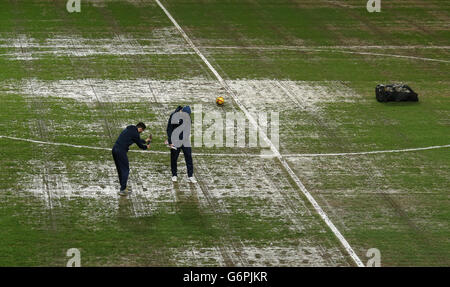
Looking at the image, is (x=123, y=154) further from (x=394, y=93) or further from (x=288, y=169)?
(x=394, y=93)

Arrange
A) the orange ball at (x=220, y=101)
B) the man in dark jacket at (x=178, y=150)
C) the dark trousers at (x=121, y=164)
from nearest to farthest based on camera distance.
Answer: the dark trousers at (x=121, y=164) < the man in dark jacket at (x=178, y=150) < the orange ball at (x=220, y=101)

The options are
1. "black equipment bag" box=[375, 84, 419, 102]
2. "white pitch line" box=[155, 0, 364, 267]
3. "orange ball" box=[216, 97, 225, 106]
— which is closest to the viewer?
"white pitch line" box=[155, 0, 364, 267]

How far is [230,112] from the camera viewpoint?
27391 mm

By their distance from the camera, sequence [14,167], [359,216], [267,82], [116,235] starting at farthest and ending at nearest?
[267,82] → [14,167] → [359,216] → [116,235]

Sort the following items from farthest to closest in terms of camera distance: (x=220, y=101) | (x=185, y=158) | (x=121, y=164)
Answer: (x=220, y=101), (x=185, y=158), (x=121, y=164)

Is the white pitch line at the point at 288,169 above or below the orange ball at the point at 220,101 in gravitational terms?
below

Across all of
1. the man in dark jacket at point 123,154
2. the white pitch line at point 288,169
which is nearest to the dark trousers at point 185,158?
the man in dark jacket at point 123,154

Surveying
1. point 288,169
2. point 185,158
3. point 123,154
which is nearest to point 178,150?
point 185,158

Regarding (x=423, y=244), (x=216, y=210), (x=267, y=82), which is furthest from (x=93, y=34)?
(x=423, y=244)

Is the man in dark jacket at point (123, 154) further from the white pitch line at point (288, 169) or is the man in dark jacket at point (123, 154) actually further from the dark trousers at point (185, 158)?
the white pitch line at point (288, 169)

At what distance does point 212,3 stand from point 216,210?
22874 mm

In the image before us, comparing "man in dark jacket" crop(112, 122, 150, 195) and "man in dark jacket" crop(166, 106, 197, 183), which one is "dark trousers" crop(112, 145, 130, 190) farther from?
"man in dark jacket" crop(166, 106, 197, 183)

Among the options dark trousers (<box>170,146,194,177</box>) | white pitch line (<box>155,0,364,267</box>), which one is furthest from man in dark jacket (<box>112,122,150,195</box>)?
white pitch line (<box>155,0,364,267</box>)

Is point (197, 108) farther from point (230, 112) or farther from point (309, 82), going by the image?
point (309, 82)
